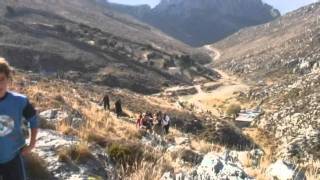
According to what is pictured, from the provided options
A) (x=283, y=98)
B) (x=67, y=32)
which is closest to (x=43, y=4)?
(x=67, y=32)

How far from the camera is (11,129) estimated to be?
22.2 ft

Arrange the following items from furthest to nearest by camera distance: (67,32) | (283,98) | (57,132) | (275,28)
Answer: (275,28) < (67,32) < (283,98) < (57,132)

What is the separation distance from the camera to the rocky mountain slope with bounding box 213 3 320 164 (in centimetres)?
4428

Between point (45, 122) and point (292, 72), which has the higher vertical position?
point (292, 72)

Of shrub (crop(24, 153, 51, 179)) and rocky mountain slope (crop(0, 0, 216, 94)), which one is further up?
→ rocky mountain slope (crop(0, 0, 216, 94))

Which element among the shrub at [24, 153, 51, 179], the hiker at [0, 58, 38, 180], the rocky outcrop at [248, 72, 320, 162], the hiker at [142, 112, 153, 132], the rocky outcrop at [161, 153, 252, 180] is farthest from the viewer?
the rocky outcrop at [248, 72, 320, 162]

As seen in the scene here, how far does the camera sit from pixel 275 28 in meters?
194

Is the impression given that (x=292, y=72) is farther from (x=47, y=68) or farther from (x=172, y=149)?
(x=172, y=149)

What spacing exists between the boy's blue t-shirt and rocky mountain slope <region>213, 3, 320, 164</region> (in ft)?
34.8

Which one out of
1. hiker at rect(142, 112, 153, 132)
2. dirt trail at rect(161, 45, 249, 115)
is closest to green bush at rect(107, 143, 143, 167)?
hiker at rect(142, 112, 153, 132)

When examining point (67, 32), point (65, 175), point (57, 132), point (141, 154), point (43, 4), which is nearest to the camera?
point (65, 175)

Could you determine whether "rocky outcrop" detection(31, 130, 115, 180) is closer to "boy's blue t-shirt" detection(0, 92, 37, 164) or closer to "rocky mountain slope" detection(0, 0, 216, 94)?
"boy's blue t-shirt" detection(0, 92, 37, 164)

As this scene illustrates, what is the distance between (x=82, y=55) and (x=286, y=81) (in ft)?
102

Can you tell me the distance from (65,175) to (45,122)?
326cm
